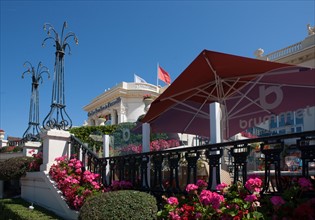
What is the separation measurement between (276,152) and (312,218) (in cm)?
117

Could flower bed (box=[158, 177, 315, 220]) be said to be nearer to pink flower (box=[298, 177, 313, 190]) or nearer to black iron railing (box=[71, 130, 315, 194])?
pink flower (box=[298, 177, 313, 190])

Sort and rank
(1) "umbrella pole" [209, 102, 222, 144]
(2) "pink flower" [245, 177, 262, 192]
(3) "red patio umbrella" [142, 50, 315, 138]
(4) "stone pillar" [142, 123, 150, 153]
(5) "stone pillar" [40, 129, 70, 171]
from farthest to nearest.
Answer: (5) "stone pillar" [40, 129, 70, 171] → (4) "stone pillar" [142, 123, 150, 153] → (3) "red patio umbrella" [142, 50, 315, 138] → (1) "umbrella pole" [209, 102, 222, 144] → (2) "pink flower" [245, 177, 262, 192]

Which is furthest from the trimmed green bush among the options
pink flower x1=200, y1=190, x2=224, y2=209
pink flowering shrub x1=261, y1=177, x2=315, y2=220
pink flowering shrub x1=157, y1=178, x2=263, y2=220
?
pink flowering shrub x1=261, y1=177, x2=315, y2=220

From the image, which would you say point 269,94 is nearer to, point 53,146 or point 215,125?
point 215,125

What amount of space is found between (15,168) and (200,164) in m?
5.97

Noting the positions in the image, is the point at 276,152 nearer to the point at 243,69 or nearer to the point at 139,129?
the point at 243,69

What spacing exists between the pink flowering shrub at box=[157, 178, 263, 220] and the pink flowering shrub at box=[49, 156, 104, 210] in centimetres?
228

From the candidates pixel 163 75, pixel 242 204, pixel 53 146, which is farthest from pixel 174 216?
pixel 163 75

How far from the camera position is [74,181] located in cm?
634

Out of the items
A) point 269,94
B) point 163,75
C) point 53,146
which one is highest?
point 163,75

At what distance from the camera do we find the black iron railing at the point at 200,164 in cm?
349

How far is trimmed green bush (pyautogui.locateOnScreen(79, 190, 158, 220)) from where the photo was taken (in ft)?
13.9

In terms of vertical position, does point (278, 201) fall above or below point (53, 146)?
below

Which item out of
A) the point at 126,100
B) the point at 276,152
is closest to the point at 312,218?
the point at 276,152
